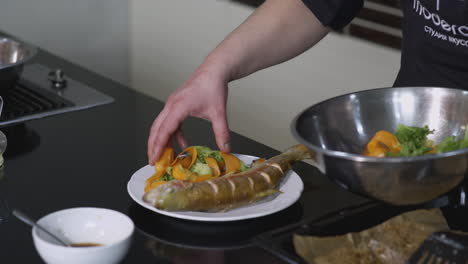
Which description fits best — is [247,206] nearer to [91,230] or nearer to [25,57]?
[91,230]

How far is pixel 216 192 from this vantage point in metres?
1.38

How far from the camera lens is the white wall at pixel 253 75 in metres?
3.17

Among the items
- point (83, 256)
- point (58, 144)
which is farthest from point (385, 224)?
point (58, 144)

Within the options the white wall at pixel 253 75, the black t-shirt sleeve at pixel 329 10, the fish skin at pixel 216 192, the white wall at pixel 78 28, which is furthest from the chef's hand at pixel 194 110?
the white wall at pixel 78 28

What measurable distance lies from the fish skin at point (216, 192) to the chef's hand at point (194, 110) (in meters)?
0.15

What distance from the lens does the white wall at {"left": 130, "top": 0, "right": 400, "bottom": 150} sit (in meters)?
3.17

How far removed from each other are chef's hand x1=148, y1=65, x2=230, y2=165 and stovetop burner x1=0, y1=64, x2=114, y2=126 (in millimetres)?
460

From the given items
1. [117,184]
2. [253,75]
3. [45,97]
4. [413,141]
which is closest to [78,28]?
[253,75]

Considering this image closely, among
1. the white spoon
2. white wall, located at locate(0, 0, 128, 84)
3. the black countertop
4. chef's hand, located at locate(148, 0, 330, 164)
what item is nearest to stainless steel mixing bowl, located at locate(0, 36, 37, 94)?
the black countertop

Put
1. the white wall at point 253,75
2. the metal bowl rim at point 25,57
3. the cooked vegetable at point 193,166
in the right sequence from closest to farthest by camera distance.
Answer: the cooked vegetable at point 193,166
the metal bowl rim at point 25,57
the white wall at point 253,75

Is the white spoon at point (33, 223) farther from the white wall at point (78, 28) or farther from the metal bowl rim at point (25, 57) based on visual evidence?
the white wall at point (78, 28)

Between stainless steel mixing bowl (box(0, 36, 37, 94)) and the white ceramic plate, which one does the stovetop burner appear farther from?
the white ceramic plate

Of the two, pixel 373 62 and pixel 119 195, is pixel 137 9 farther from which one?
pixel 119 195

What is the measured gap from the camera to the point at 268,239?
122 cm
